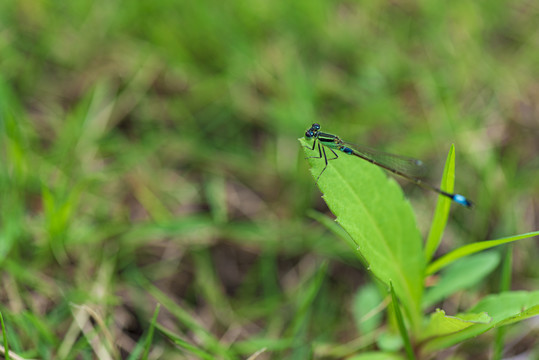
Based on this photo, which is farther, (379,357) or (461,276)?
(461,276)

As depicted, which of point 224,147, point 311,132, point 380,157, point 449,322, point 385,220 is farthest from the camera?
point 224,147

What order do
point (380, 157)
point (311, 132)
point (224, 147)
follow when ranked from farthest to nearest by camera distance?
point (224, 147) < point (380, 157) < point (311, 132)

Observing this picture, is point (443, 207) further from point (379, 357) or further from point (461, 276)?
point (379, 357)

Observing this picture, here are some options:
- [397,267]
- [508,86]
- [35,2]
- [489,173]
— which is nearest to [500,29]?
[508,86]

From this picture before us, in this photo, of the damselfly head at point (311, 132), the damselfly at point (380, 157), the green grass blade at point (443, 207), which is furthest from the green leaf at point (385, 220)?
the damselfly head at point (311, 132)

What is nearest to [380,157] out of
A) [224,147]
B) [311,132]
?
[311,132]

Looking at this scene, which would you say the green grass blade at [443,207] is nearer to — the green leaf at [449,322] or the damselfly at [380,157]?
the green leaf at [449,322]

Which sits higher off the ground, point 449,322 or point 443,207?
point 443,207
